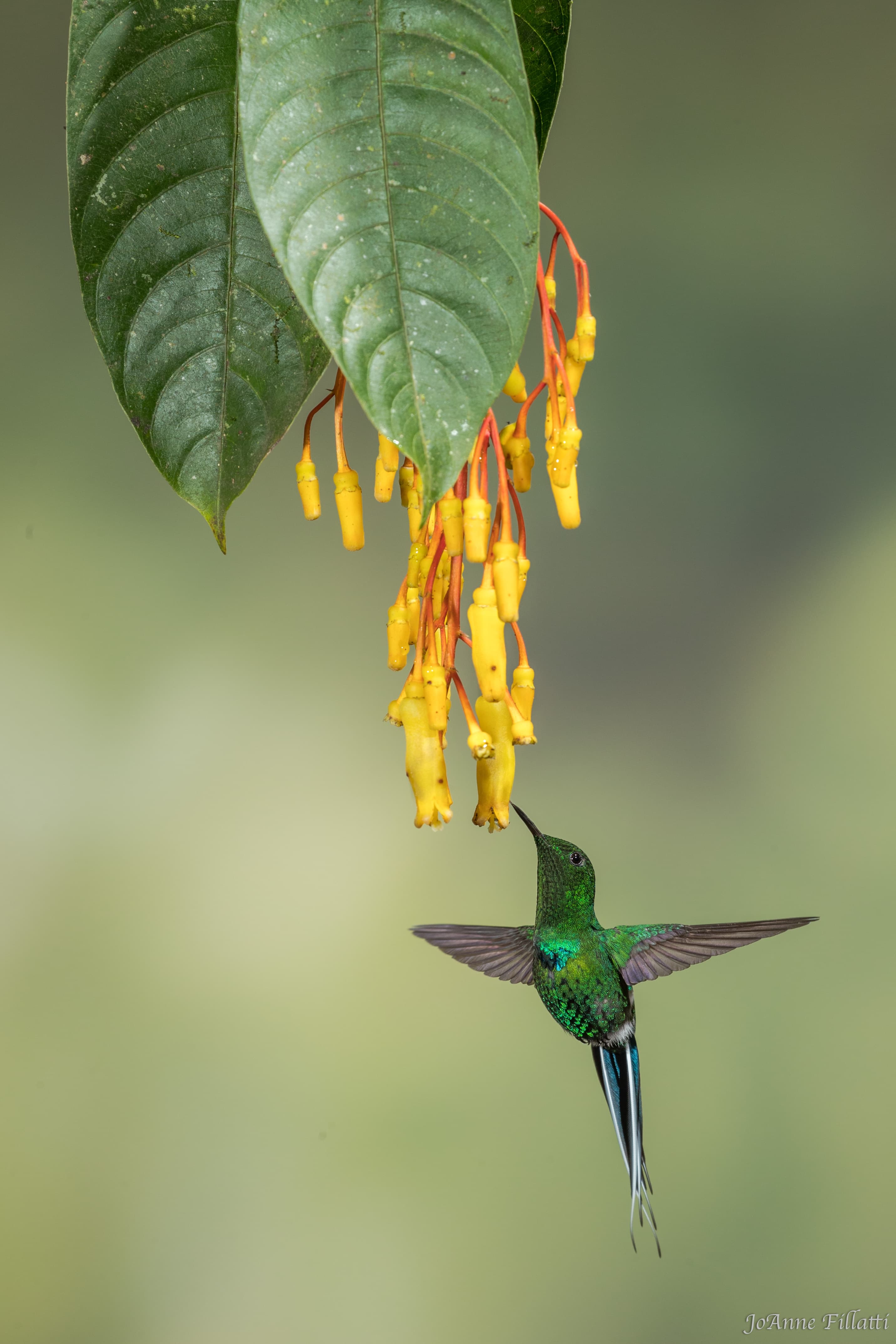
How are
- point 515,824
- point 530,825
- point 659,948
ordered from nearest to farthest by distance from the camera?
1. point 530,825
2. point 659,948
3. point 515,824

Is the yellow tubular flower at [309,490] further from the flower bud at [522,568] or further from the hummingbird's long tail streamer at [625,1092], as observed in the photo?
the hummingbird's long tail streamer at [625,1092]

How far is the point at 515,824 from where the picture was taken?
1.60 meters

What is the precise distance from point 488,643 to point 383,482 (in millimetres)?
68

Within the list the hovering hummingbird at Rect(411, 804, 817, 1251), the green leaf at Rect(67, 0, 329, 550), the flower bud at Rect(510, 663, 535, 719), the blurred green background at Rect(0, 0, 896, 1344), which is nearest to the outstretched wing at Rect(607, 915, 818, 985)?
the hovering hummingbird at Rect(411, 804, 817, 1251)

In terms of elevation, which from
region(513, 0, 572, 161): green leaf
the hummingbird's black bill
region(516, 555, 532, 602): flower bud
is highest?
region(513, 0, 572, 161): green leaf

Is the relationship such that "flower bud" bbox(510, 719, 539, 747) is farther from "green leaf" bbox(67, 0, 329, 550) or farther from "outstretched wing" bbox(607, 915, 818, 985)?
"outstretched wing" bbox(607, 915, 818, 985)

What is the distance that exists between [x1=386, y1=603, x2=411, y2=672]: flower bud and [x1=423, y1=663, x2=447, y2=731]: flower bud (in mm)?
22

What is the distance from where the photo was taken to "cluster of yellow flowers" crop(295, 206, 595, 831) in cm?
37

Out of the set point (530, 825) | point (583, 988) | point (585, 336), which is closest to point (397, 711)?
point (585, 336)

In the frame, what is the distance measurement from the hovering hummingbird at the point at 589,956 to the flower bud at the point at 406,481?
0.37m

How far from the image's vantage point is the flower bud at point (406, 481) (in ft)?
1.28

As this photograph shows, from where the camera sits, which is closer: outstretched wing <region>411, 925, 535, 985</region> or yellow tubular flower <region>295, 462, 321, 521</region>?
yellow tubular flower <region>295, 462, 321, 521</region>

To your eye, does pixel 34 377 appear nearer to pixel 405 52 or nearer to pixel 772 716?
pixel 772 716

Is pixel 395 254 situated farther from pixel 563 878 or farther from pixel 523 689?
pixel 563 878
